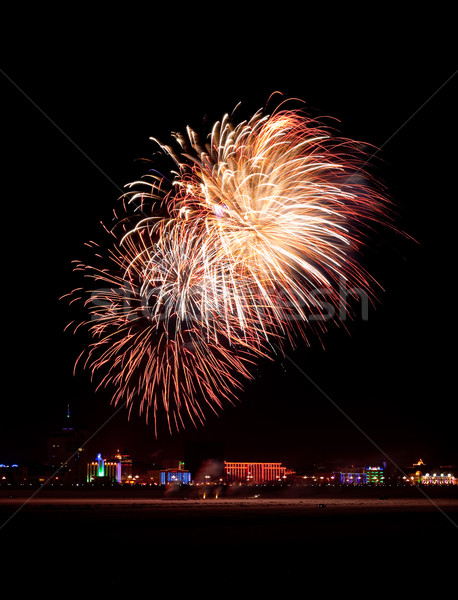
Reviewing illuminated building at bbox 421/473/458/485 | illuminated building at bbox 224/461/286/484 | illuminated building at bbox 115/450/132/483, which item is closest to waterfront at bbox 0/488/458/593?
illuminated building at bbox 224/461/286/484

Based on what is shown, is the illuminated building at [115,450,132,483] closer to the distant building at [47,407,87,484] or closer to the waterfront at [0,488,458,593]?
the distant building at [47,407,87,484]

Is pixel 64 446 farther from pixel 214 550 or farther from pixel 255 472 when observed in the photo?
pixel 214 550

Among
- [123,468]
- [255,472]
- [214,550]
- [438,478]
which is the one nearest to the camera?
[214,550]

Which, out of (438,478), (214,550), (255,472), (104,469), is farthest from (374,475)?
(214,550)

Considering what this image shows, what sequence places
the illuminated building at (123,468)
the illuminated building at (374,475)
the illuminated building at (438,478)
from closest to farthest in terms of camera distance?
1. the illuminated building at (123,468)
2. the illuminated building at (374,475)
3. the illuminated building at (438,478)

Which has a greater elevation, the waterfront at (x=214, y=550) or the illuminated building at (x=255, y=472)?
the waterfront at (x=214, y=550)

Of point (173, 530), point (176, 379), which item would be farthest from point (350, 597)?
point (176, 379)

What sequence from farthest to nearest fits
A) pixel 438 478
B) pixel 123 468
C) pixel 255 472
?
pixel 438 478 < pixel 123 468 < pixel 255 472

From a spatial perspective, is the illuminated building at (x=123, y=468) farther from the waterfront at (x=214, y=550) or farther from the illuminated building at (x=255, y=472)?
the waterfront at (x=214, y=550)

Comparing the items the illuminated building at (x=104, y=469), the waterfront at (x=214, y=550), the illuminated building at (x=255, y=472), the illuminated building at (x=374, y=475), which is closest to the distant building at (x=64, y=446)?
the illuminated building at (x=104, y=469)
